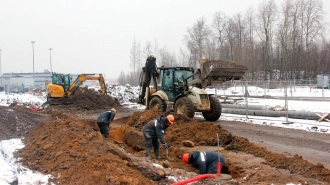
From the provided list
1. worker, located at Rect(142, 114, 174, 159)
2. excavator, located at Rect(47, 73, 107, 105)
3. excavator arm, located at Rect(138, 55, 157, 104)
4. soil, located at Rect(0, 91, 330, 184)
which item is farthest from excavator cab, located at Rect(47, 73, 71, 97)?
worker, located at Rect(142, 114, 174, 159)

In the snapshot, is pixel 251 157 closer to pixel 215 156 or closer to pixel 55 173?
pixel 215 156

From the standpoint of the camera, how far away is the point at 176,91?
51.9ft

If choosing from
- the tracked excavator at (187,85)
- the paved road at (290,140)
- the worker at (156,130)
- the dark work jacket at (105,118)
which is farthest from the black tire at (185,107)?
the worker at (156,130)

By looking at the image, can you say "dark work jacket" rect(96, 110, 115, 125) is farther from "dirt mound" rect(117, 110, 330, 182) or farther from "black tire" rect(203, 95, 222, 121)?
"black tire" rect(203, 95, 222, 121)

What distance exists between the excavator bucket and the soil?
2367mm

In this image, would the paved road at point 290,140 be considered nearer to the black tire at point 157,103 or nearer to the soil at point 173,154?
the soil at point 173,154

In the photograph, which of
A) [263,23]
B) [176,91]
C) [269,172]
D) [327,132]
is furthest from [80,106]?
[263,23]

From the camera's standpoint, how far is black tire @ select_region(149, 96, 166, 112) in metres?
15.7

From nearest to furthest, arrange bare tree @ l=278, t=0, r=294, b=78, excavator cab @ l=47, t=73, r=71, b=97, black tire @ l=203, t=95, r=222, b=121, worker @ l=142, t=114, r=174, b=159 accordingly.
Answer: worker @ l=142, t=114, r=174, b=159
black tire @ l=203, t=95, r=222, b=121
excavator cab @ l=47, t=73, r=71, b=97
bare tree @ l=278, t=0, r=294, b=78

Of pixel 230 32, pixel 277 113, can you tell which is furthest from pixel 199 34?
pixel 277 113

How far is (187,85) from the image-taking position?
15.3 m

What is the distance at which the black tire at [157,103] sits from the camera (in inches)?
616

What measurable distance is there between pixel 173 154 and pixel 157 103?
7.03 metres

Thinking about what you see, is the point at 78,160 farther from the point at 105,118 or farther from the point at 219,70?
the point at 219,70
